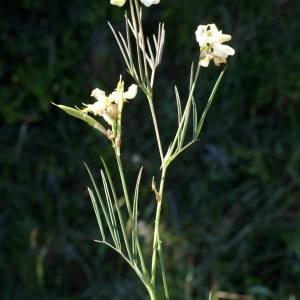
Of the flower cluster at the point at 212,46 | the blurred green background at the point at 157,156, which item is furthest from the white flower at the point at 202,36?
the blurred green background at the point at 157,156

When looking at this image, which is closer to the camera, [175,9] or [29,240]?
[29,240]

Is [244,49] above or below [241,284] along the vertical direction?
above

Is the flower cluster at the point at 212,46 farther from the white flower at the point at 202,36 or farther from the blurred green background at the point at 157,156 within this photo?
the blurred green background at the point at 157,156

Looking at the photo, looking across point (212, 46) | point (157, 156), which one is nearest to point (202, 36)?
point (212, 46)

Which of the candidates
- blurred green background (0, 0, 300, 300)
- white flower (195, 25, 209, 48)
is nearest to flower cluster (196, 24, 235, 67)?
white flower (195, 25, 209, 48)

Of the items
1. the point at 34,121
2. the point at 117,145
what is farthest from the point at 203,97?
the point at 117,145

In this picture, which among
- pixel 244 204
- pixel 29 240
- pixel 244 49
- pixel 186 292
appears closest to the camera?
pixel 186 292

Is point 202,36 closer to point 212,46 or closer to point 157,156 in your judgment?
point 212,46

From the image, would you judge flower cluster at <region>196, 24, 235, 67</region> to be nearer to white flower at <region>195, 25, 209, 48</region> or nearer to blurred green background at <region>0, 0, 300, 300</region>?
white flower at <region>195, 25, 209, 48</region>

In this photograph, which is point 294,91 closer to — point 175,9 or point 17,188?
point 175,9
